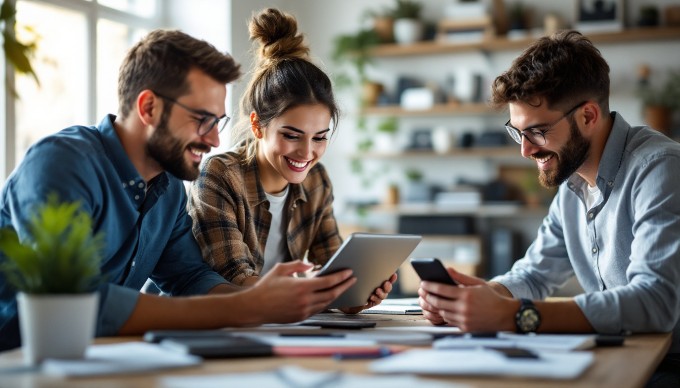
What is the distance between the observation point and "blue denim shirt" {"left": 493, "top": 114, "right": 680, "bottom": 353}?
5.94ft

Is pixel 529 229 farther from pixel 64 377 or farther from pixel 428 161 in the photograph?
pixel 64 377

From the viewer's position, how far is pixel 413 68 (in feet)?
21.1

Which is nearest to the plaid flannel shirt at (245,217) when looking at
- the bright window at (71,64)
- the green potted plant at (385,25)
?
the bright window at (71,64)

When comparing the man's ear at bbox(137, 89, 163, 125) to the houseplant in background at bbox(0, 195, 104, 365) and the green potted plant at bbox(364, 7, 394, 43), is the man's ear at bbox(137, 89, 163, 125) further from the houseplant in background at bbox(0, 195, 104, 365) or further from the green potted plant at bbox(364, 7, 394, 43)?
the green potted plant at bbox(364, 7, 394, 43)

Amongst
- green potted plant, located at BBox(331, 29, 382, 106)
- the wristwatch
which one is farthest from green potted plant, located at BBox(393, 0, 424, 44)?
A: the wristwatch

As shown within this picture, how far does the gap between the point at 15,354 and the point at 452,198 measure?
4.83 m

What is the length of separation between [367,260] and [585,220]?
65 centimetres

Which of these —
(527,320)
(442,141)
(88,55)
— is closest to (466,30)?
(442,141)

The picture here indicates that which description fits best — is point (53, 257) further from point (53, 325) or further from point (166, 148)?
point (166, 148)

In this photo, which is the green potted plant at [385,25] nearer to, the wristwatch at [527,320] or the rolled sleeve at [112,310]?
the wristwatch at [527,320]

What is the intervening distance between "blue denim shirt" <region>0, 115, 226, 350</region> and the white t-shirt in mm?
356

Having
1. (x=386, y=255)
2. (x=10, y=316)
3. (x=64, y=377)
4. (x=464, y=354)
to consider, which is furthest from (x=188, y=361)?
(x=386, y=255)

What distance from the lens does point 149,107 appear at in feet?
6.61

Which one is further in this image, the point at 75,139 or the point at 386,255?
the point at 386,255
